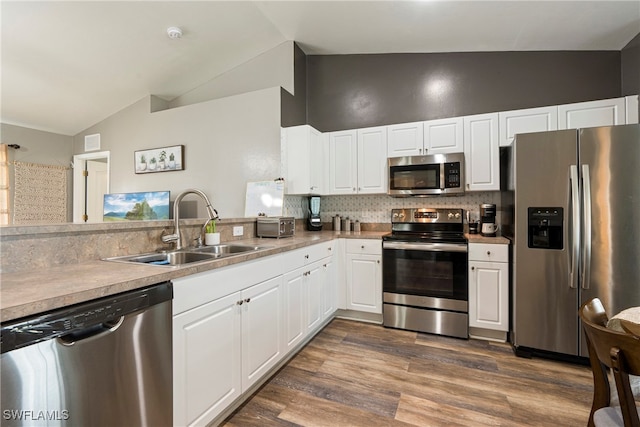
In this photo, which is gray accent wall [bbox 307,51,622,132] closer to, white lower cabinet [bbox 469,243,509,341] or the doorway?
white lower cabinet [bbox 469,243,509,341]

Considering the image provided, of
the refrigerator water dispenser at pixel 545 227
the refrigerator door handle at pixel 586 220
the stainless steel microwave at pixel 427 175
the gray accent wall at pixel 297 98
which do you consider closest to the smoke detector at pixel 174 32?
the gray accent wall at pixel 297 98

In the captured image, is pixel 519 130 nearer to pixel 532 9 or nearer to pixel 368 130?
pixel 532 9

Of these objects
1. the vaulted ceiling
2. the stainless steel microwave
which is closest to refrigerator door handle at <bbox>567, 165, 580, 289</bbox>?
the stainless steel microwave

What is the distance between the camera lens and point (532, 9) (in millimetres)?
2395

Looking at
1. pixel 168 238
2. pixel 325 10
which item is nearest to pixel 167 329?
pixel 168 238

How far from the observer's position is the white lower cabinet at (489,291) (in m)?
2.49

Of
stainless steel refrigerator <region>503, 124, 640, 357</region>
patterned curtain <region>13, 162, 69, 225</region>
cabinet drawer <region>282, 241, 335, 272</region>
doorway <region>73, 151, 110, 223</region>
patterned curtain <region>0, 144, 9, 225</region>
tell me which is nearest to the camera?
→ stainless steel refrigerator <region>503, 124, 640, 357</region>

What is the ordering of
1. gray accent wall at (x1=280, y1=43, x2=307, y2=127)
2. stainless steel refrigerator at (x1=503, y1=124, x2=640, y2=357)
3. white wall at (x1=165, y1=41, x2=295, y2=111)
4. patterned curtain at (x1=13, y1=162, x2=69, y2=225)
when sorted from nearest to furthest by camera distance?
stainless steel refrigerator at (x1=503, y1=124, x2=640, y2=357) → gray accent wall at (x1=280, y1=43, x2=307, y2=127) → white wall at (x1=165, y1=41, x2=295, y2=111) → patterned curtain at (x1=13, y1=162, x2=69, y2=225)

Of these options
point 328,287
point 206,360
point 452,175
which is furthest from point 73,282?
point 452,175

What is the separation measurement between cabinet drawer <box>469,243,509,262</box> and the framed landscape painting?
3709 millimetres

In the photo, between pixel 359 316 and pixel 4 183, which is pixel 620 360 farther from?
pixel 4 183

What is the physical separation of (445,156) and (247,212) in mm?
2187

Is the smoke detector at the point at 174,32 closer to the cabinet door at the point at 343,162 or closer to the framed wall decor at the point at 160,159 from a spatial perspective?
the framed wall decor at the point at 160,159

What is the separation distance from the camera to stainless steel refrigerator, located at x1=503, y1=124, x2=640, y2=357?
6.54 ft
